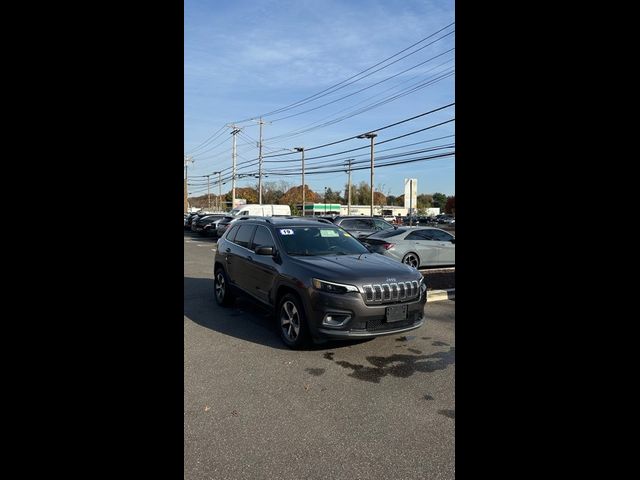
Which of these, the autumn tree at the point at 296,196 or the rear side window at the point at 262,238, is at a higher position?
the autumn tree at the point at 296,196

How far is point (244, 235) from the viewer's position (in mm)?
7414

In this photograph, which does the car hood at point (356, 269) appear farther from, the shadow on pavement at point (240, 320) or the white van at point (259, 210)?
the white van at point (259, 210)

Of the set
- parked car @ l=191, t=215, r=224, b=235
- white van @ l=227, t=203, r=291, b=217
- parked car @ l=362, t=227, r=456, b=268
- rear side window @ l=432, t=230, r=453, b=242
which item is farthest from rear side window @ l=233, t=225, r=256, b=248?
white van @ l=227, t=203, r=291, b=217

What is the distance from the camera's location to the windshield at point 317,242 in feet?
20.0

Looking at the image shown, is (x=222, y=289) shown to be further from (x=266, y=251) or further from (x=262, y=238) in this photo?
(x=266, y=251)

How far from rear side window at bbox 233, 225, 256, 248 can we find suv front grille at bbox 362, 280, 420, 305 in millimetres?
→ 2856

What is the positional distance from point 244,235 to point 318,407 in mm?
4264

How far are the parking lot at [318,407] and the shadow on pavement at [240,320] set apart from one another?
0.05 meters

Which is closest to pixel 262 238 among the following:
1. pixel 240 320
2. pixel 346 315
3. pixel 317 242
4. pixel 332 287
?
pixel 317 242

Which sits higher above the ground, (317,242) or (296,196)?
(296,196)

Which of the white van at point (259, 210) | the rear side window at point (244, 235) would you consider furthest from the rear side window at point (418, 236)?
the white van at point (259, 210)
